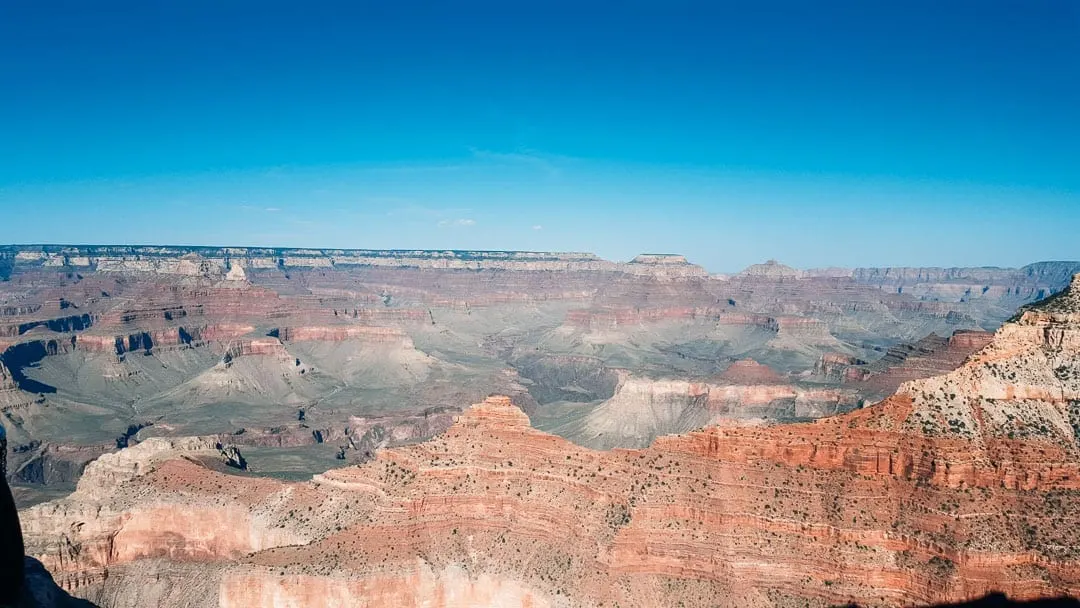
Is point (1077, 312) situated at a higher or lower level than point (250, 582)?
higher

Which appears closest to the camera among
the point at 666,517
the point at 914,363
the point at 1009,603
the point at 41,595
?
the point at 41,595

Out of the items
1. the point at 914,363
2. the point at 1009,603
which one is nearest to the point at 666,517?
the point at 1009,603

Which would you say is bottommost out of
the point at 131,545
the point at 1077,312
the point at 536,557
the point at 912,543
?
the point at 131,545

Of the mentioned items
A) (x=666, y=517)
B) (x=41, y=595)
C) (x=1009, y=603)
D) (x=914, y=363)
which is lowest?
(x=1009, y=603)

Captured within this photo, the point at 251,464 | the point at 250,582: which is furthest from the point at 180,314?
the point at 250,582

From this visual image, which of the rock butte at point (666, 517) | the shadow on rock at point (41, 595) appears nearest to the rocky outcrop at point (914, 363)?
the rock butte at point (666, 517)

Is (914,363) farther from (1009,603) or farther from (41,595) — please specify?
(41,595)

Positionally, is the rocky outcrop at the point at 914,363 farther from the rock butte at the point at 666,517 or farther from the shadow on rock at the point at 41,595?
the shadow on rock at the point at 41,595

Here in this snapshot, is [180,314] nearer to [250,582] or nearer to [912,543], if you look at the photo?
[250,582]
